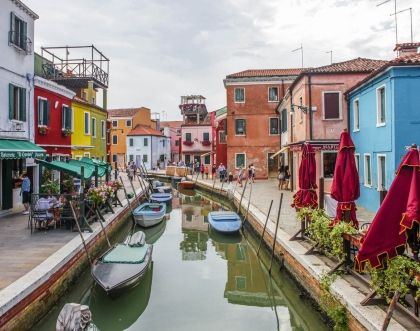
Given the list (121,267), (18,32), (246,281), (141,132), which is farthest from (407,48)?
(141,132)

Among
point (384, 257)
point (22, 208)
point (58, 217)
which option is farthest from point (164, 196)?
point (384, 257)

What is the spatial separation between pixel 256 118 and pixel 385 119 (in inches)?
731

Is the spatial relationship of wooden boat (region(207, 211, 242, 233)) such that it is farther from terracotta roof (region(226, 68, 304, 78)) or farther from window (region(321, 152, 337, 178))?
terracotta roof (region(226, 68, 304, 78))

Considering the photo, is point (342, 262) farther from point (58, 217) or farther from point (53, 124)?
point (53, 124)

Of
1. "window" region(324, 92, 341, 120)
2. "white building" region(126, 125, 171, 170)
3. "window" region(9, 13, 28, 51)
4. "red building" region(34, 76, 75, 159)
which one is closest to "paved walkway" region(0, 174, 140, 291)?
"red building" region(34, 76, 75, 159)

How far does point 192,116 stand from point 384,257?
50.3m

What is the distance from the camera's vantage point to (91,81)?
23.2 metres

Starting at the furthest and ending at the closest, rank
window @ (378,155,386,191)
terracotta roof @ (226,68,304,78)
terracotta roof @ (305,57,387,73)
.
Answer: terracotta roof @ (226,68,304,78) → terracotta roof @ (305,57,387,73) → window @ (378,155,386,191)

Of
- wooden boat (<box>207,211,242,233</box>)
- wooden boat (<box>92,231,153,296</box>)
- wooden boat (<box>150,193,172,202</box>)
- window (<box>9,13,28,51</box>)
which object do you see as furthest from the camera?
wooden boat (<box>150,193,172,202</box>)

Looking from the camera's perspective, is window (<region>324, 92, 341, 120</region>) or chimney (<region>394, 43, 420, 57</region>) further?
window (<region>324, 92, 341, 120</region>)

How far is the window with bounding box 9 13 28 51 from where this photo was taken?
14591 millimetres

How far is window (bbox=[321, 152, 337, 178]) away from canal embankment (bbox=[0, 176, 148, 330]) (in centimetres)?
1179

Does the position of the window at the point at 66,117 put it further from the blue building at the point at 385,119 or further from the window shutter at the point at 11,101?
the blue building at the point at 385,119

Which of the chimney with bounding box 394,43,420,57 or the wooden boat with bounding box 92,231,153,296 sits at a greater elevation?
the chimney with bounding box 394,43,420,57
